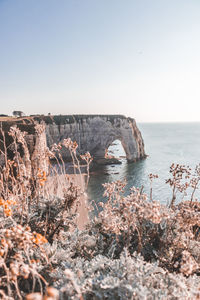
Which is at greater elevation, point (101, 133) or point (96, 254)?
point (101, 133)

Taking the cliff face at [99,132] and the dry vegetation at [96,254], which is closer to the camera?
the dry vegetation at [96,254]

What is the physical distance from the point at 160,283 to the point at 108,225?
86 cm

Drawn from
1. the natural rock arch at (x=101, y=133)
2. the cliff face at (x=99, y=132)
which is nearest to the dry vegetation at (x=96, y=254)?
the cliff face at (x=99, y=132)

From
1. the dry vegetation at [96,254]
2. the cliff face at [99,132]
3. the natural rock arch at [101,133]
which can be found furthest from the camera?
the natural rock arch at [101,133]

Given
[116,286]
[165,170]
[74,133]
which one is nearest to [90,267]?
[116,286]

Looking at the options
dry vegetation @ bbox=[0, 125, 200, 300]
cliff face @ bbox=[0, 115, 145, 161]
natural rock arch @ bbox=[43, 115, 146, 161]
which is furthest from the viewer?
natural rock arch @ bbox=[43, 115, 146, 161]

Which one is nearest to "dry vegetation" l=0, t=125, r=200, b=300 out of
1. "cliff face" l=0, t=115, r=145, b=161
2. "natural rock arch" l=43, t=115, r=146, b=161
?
"cliff face" l=0, t=115, r=145, b=161

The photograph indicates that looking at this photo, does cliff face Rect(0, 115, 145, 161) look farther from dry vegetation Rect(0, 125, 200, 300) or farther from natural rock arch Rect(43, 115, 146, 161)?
dry vegetation Rect(0, 125, 200, 300)

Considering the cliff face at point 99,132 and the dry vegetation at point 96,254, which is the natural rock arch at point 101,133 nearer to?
the cliff face at point 99,132

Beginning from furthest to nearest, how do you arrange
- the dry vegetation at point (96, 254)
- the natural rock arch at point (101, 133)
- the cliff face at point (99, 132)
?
1. the natural rock arch at point (101, 133)
2. the cliff face at point (99, 132)
3. the dry vegetation at point (96, 254)

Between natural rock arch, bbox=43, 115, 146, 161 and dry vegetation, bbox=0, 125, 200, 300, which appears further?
natural rock arch, bbox=43, 115, 146, 161

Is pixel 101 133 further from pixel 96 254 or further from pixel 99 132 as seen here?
pixel 96 254

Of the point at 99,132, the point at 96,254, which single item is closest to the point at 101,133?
the point at 99,132

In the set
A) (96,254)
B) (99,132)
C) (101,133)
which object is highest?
(99,132)
